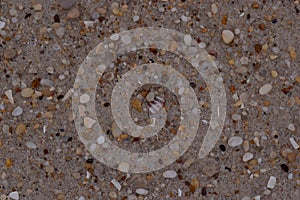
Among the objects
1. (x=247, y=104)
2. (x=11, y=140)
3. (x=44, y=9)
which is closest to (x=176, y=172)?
(x=247, y=104)

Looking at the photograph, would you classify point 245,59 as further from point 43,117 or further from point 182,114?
point 43,117

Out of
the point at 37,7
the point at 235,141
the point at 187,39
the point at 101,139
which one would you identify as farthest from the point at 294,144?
the point at 37,7

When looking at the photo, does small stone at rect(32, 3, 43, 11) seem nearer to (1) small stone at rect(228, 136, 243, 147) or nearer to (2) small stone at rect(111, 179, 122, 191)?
(2) small stone at rect(111, 179, 122, 191)

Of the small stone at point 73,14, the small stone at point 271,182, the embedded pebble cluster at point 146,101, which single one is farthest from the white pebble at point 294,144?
the small stone at point 73,14

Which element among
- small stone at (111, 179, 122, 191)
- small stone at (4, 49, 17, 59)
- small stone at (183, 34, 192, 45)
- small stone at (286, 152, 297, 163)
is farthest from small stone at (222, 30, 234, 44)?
small stone at (4, 49, 17, 59)

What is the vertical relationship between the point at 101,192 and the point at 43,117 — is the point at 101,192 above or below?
below

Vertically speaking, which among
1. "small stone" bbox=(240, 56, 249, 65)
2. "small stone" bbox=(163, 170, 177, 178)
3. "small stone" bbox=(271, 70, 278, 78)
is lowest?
"small stone" bbox=(163, 170, 177, 178)

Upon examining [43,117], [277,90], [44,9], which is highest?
[44,9]

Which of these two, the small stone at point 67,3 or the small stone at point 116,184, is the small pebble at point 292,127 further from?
the small stone at point 67,3
